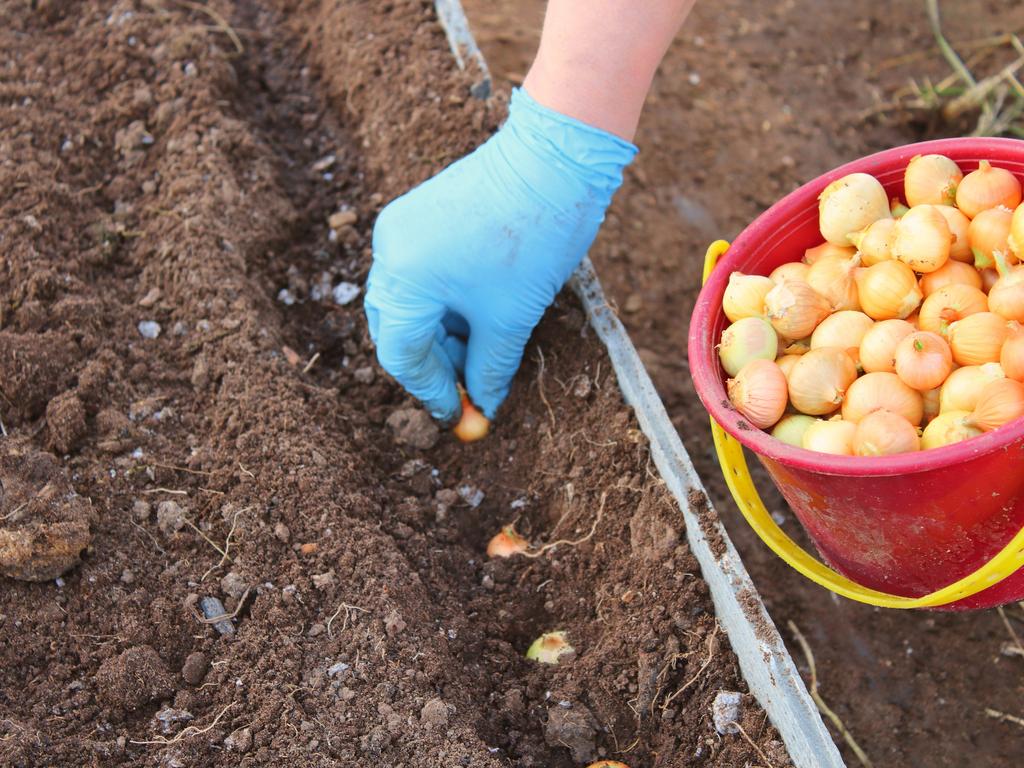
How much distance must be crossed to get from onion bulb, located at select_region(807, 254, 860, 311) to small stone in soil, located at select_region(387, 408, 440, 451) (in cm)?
108

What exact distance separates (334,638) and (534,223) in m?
1.06

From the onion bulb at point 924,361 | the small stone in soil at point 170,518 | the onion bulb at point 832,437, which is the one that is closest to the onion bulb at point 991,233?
the onion bulb at point 924,361

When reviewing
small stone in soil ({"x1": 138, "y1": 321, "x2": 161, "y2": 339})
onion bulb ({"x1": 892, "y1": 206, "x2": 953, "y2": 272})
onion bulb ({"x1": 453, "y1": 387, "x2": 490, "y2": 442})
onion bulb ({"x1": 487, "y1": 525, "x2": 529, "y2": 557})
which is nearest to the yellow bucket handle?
onion bulb ({"x1": 892, "y1": 206, "x2": 953, "y2": 272})

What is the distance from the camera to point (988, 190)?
1789 millimetres

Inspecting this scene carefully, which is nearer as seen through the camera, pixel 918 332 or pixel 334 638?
pixel 918 332

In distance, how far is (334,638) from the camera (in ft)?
6.56

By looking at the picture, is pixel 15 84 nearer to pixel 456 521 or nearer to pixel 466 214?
pixel 466 214

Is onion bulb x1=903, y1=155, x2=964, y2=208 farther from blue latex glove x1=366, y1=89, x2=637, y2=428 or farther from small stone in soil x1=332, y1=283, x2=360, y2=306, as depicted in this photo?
small stone in soil x1=332, y1=283, x2=360, y2=306

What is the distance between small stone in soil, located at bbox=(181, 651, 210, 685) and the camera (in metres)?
1.93

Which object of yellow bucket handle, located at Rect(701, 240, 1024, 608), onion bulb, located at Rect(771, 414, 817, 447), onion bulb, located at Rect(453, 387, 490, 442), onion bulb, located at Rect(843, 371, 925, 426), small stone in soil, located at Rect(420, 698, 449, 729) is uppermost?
onion bulb, located at Rect(843, 371, 925, 426)

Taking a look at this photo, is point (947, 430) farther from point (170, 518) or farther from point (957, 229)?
point (170, 518)

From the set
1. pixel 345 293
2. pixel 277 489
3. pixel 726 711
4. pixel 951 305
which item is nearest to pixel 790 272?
pixel 951 305

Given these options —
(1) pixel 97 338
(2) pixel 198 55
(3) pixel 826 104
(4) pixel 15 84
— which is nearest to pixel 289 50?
(2) pixel 198 55

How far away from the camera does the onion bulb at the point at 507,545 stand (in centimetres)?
231
